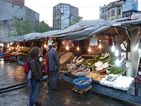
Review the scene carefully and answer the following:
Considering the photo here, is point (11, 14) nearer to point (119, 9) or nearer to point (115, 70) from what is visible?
point (119, 9)

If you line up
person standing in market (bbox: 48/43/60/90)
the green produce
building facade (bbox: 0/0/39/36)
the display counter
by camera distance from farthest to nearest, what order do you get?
building facade (bbox: 0/0/39/36), person standing in market (bbox: 48/43/60/90), the green produce, the display counter

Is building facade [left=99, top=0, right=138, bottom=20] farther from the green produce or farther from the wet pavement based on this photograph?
the wet pavement

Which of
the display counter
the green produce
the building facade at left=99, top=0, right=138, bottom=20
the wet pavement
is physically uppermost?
the building facade at left=99, top=0, right=138, bottom=20

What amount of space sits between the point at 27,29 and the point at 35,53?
151 ft

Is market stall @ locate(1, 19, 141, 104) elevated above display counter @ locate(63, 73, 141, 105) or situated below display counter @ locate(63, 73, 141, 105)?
above

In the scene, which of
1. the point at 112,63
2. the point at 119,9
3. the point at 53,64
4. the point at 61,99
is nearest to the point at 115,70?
the point at 112,63

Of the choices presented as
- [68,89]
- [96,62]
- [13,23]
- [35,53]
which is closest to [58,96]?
[68,89]

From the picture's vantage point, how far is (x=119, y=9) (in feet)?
192

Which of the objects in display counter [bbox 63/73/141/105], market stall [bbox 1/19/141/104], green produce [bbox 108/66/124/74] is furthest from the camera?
green produce [bbox 108/66/124/74]

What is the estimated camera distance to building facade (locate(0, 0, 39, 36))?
2282 inches

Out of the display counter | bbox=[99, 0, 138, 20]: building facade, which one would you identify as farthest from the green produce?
bbox=[99, 0, 138, 20]: building facade

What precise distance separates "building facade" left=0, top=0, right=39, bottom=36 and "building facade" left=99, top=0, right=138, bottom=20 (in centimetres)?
2087

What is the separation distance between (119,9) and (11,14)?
83.8 ft

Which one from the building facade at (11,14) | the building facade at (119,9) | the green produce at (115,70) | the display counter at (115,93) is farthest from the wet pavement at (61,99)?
the building facade at (11,14)
